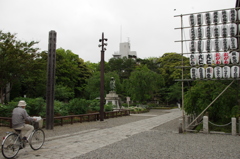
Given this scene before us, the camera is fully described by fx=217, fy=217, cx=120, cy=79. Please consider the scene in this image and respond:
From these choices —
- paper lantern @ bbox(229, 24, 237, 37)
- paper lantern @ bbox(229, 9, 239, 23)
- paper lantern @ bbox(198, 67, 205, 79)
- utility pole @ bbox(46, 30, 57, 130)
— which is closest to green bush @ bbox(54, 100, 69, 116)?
utility pole @ bbox(46, 30, 57, 130)

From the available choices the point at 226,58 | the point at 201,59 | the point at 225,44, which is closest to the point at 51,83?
the point at 201,59

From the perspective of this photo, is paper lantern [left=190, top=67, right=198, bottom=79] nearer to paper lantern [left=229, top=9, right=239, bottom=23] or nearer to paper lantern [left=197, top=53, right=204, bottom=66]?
paper lantern [left=197, top=53, right=204, bottom=66]

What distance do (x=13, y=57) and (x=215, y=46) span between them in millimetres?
15545

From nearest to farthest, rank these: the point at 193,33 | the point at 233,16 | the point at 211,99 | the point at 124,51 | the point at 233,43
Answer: the point at 233,43 < the point at 233,16 < the point at 193,33 < the point at 211,99 < the point at 124,51

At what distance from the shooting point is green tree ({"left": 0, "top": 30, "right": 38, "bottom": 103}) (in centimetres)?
1797

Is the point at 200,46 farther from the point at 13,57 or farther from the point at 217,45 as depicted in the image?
the point at 13,57

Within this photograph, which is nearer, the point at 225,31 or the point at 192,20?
the point at 225,31

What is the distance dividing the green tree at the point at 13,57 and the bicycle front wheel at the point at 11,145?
531 inches

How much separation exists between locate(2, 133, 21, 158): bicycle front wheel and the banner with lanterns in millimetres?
8659

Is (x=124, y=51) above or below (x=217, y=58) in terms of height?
above

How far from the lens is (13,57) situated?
59.7 ft

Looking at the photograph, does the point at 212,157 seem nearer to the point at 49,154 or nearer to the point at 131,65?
the point at 49,154

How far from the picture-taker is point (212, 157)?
6230 mm

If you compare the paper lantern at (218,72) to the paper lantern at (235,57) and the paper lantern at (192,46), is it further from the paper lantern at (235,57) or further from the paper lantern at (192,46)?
the paper lantern at (192,46)
